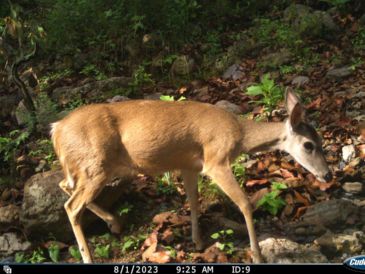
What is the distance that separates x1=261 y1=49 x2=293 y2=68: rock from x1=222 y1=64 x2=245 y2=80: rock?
44cm

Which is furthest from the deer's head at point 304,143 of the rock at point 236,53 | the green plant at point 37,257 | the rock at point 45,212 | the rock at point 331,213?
the rock at point 236,53

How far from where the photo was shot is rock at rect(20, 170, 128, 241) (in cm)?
624

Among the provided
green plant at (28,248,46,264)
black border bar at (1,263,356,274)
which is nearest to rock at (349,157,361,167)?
black border bar at (1,263,356,274)

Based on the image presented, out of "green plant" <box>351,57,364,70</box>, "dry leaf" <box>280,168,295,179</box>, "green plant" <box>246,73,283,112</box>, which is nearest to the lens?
"dry leaf" <box>280,168,295,179</box>

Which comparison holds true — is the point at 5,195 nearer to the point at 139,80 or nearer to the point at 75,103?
the point at 75,103

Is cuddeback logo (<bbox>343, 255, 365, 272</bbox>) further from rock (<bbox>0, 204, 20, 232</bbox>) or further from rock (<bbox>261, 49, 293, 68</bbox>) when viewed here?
rock (<bbox>261, 49, 293, 68</bbox>)

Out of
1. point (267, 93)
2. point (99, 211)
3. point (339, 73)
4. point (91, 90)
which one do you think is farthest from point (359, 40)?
point (99, 211)

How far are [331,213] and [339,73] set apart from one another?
13.0ft

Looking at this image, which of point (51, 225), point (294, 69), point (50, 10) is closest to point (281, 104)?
point (294, 69)

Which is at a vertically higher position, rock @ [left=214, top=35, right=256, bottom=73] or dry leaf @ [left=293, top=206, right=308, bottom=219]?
dry leaf @ [left=293, top=206, right=308, bottom=219]

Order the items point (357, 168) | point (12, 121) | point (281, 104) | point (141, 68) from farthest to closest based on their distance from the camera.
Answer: point (141, 68), point (12, 121), point (281, 104), point (357, 168)

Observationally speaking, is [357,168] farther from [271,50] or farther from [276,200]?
[271,50]

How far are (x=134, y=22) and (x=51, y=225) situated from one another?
624 cm

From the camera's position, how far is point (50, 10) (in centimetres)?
1174
